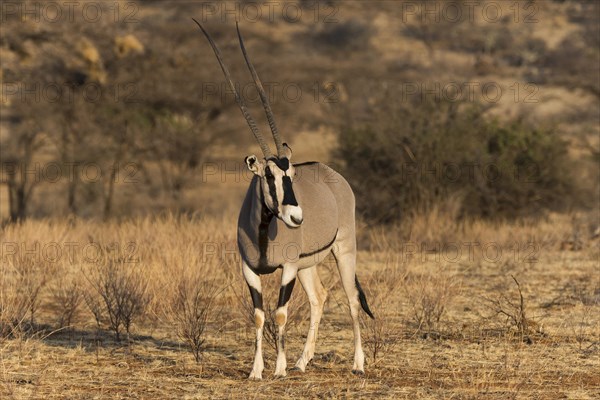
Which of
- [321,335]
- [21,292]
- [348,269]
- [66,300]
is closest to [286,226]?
[348,269]

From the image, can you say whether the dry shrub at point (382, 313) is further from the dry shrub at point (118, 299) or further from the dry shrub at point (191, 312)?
the dry shrub at point (118, 299)

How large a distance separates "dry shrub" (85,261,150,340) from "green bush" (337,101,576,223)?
711cm

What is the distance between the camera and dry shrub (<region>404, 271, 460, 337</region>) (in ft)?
27.6

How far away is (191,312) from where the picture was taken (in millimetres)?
8812

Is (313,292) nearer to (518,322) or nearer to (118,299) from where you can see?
(118,299)

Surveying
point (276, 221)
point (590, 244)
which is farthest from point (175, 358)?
point (590, 244)

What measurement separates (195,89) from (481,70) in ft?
79.8

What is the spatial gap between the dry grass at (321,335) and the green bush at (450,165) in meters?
3.29

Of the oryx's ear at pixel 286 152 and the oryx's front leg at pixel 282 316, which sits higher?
the oryx's ear at pixel 286 152

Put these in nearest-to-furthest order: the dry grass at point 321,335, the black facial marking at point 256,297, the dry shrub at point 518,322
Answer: the dry grass at point 321,335, the black facial marking at point 256,297, the dry shrub at point 518,322

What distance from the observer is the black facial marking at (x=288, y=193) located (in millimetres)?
6199

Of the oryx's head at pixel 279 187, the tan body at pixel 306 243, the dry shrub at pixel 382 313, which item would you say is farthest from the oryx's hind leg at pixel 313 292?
the oryx's head at pixel 279 187

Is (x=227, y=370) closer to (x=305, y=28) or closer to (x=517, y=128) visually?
(x=517, y=128)

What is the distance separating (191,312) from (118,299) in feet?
2.64
